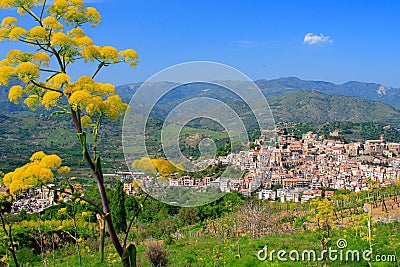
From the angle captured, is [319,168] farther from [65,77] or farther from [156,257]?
[65,77]

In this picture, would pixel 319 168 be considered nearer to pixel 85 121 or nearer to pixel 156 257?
pixel 156 257

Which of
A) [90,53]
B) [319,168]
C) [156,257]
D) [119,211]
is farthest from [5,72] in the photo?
[319,168]

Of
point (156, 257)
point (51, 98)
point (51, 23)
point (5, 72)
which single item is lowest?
point (156, 257)

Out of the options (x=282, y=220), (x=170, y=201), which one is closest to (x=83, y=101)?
(x=170, y=201)

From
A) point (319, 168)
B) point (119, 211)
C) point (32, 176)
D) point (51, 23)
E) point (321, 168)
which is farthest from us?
point (319, 168)

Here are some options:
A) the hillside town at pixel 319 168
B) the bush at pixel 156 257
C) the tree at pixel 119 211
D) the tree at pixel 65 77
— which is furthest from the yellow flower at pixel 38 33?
the tree at pixel 119 211

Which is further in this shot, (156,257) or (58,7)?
(156,257)

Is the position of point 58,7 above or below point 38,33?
above

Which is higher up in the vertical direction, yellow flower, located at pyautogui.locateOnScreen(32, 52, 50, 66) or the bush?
yellow flower, located at pyautogui.locateOnScreen(32, 52, 50, 66)

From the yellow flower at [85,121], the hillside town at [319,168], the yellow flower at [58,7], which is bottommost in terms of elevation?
the hillside town at [319,168]

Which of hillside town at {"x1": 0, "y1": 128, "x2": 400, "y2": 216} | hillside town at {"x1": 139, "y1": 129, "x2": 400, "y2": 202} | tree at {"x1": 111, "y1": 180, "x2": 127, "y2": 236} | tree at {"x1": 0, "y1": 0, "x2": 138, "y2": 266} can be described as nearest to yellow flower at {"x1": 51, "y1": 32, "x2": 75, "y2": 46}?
tree at {"x1": 0, "y1": 0, "x2": 138, "y2": 266}

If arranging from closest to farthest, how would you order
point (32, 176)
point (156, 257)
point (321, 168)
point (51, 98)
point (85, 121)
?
point (32, 176), point (51, 98), point (85, 121), point (156, 257), point (321, 168)

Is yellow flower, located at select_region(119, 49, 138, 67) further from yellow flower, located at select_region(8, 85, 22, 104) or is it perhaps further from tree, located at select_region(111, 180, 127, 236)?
tree, located at select_region(111, 180, 127, 236)

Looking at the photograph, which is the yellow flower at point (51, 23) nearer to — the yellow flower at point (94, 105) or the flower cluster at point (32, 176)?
the yellow flower at point (94, 105)
